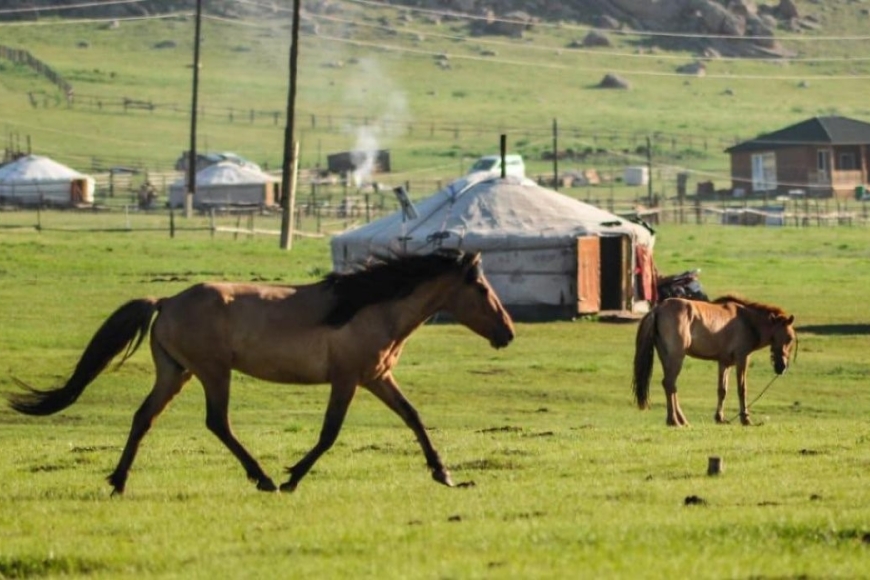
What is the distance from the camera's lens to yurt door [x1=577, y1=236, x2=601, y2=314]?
33.6m

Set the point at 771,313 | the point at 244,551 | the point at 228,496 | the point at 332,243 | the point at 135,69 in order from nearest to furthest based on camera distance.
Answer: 1. the point at 244,551
2. the point at 228,496
3. the point at 771,313
4. the point at 332,243
5. the point at 135,69

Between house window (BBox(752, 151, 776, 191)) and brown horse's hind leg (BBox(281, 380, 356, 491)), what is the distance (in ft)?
246

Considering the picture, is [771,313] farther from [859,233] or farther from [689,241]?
[859,233]

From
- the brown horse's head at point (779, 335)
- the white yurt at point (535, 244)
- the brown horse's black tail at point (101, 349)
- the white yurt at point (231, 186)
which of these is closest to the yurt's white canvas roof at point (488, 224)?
the white yurt at point (535, 244)

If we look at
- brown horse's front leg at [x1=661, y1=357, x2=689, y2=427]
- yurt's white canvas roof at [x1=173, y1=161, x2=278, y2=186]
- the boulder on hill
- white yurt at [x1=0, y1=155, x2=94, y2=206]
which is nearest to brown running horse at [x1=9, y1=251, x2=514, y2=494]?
brown horse's front leg at [x1=661, y1=357, x2=689, y2=427]

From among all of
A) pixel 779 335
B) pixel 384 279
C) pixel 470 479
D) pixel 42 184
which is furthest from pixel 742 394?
pixel 42 184

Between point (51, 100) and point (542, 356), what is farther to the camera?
point (51, 100)

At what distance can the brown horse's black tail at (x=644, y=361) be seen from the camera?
1830 cm

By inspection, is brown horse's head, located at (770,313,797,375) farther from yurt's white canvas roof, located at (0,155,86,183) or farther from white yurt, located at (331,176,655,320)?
yurt's white canvas roof, located at (0,155,86,183)

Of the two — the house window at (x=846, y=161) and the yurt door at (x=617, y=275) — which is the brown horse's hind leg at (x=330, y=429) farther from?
the house window at (x=846, y=161)

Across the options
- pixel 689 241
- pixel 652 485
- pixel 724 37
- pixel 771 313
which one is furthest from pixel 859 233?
pixel 724 37

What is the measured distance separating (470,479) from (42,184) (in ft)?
201

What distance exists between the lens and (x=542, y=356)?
89.8 feet

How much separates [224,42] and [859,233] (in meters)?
81.7
